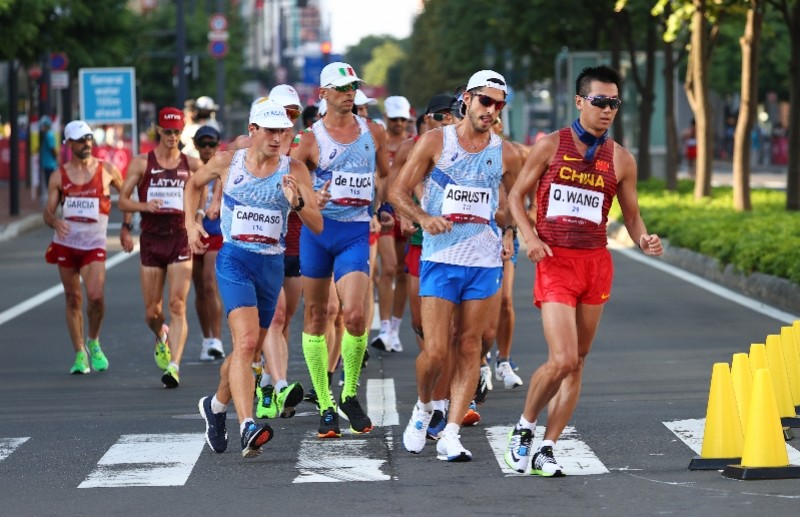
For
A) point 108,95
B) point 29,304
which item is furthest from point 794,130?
point 108,95

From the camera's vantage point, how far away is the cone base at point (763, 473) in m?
8.99

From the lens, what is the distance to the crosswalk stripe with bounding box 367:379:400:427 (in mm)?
11422

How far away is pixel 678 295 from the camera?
2012 centimetres

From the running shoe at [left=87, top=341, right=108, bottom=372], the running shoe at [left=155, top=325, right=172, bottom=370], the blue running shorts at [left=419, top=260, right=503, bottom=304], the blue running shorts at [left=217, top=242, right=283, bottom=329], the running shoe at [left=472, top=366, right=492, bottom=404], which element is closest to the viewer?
the blue running shorts at [left=419, top=260, right=503, bottom=304]

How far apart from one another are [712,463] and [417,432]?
61.4 inches

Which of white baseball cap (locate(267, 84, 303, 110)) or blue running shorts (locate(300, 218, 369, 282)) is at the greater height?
white baseball cap (locate(267, 84, 303, 110))

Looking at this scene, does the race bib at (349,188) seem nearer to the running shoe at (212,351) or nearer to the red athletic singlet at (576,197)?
the red athletic singlet at (576,197)

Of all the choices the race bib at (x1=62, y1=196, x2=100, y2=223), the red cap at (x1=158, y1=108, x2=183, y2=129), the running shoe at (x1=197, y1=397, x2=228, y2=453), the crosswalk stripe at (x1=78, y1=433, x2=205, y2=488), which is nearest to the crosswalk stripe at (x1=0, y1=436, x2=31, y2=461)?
the crosswalk stripe at (x1=78, y1=433, x2=205, y2=488)

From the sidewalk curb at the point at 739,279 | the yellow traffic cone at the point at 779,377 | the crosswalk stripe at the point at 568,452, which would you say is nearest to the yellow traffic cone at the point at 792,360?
Result: the yellow traffic cone at the point at 779,377

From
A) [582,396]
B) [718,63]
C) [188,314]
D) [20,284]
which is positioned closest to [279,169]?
[582,396]

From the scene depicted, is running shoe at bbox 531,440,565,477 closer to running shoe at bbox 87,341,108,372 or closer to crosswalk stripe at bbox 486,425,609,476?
crosswalk stripe at bbox 486,425,609,476

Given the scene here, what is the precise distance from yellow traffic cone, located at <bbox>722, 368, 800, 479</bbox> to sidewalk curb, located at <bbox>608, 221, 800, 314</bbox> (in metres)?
9.05

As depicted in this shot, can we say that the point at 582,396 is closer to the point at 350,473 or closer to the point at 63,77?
the point at 350,473

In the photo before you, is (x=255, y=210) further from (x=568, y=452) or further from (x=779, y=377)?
(x=779, y=377)
